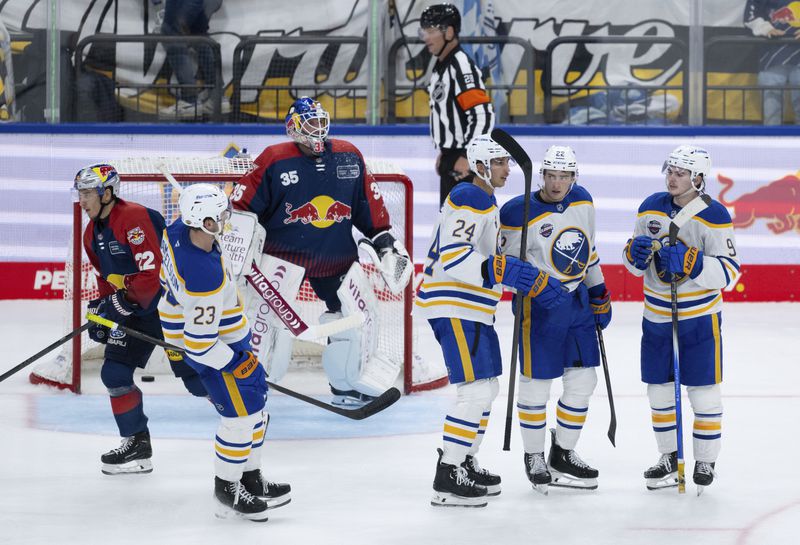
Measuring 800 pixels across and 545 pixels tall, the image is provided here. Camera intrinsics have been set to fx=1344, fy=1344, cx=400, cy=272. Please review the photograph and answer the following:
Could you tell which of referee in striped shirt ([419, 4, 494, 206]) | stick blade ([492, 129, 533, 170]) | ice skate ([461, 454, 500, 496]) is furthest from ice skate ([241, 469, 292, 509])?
referee in striped shirt ([419, 4, 494, 206])

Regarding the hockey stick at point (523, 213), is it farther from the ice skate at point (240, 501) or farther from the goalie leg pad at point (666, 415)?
the ice skate at point (240, 501)

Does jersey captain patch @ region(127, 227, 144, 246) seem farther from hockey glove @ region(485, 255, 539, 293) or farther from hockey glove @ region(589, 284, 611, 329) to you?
hockey glove @ region(589, 284, 611, 329)

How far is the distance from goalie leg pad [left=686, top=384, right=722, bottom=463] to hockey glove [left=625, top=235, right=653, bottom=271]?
0.43m

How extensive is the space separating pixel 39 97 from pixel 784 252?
4.57 meters

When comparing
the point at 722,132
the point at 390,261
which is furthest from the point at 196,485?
the point at 722,132

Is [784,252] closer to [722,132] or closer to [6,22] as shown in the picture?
[722,132]

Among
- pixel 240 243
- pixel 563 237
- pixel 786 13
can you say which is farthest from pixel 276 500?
pixel 786 13

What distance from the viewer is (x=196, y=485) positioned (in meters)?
4.39

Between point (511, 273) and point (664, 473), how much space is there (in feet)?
2.91

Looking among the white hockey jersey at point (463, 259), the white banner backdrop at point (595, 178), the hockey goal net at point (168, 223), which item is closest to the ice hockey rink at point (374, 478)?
the hockey goal net at point (168, 223)

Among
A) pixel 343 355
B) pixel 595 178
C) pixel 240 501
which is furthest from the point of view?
pixel 595 178

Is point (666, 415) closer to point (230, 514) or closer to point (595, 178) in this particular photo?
point (230, 514)

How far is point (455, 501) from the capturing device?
409 cm

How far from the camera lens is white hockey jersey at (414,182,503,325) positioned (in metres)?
4.05
